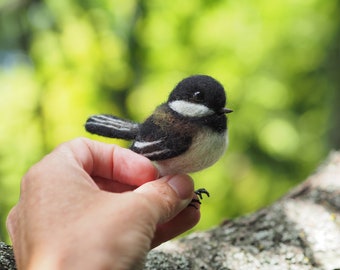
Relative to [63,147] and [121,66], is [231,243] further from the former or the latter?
[121,66]

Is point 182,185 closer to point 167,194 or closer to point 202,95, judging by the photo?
point 167,194

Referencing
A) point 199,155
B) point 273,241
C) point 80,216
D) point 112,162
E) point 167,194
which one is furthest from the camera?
point 273,241

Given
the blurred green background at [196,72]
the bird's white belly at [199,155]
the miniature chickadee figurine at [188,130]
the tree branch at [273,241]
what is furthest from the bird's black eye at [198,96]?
the blurred green background at [196,72]

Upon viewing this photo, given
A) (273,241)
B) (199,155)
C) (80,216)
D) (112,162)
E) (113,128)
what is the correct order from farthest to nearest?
(273,241) < (113,128) < (112,162) < (199,155) < (80,216)

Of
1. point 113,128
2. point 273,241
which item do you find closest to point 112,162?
point 113,128

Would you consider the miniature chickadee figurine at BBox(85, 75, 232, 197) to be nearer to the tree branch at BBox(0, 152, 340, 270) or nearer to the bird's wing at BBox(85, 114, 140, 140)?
the bird's wing at BBox(85, 114, 140, 140)

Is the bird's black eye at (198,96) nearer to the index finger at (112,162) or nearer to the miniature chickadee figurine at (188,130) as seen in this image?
the miniature chickadee figurine at (188,130)

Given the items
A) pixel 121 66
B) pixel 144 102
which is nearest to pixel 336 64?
pixel 144 102
